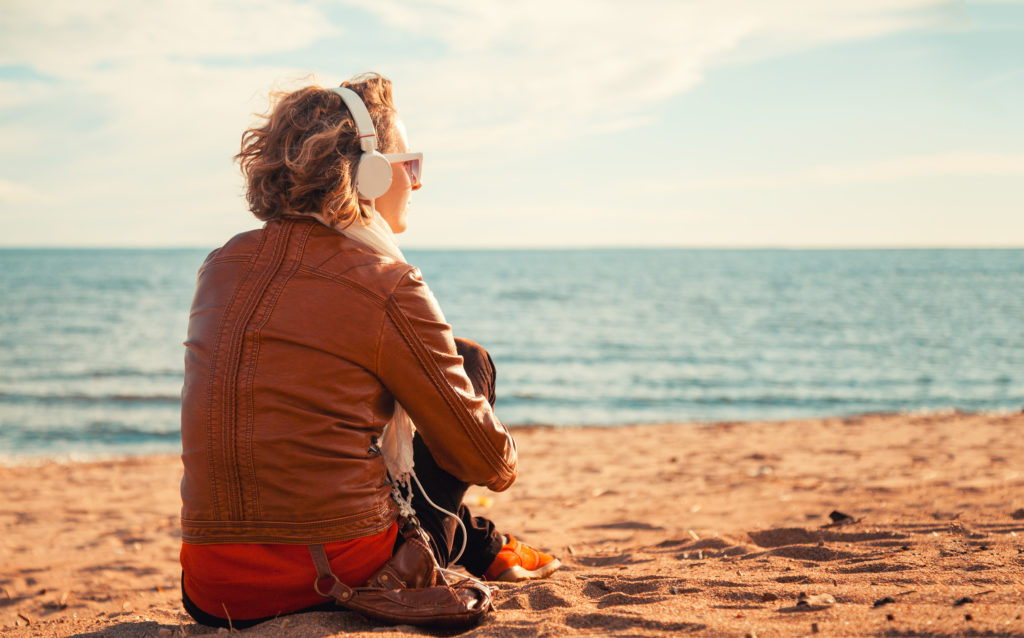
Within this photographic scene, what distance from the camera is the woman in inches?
72.0

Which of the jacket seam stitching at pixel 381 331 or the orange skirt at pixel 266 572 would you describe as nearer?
the jacket seam stitching at pixel 381 331

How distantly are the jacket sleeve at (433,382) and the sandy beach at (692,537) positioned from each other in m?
0.56

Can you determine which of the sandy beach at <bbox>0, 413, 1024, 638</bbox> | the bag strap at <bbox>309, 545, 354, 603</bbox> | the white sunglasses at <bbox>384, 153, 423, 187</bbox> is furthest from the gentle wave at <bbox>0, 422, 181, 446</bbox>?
the white sunglasses at <bbox>384, 153, 423, 187</bbox>

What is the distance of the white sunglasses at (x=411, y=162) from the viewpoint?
2080 millimetres

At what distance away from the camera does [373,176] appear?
76.4 inches

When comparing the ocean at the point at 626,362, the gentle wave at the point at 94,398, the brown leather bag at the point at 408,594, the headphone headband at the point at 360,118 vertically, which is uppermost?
the headphone headband at the point at 360,118

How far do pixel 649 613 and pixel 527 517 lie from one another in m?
2.80

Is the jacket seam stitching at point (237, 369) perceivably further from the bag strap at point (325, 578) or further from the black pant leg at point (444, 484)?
the black pant leg at point (444, 484)

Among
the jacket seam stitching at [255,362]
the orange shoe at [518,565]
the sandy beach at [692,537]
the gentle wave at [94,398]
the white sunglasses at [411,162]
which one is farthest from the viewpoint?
the gentle wave at [94,398]

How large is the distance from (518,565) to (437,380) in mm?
1287

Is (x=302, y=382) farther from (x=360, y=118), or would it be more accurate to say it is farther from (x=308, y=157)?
(x=360, y=118)

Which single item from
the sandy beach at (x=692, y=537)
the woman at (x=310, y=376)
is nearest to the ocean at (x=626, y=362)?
the sandy beach at (x=692, y=537)

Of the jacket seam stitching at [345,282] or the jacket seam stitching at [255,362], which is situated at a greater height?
the jacket seam stitching at [345,282]

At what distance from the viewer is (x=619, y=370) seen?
50.2 ft
